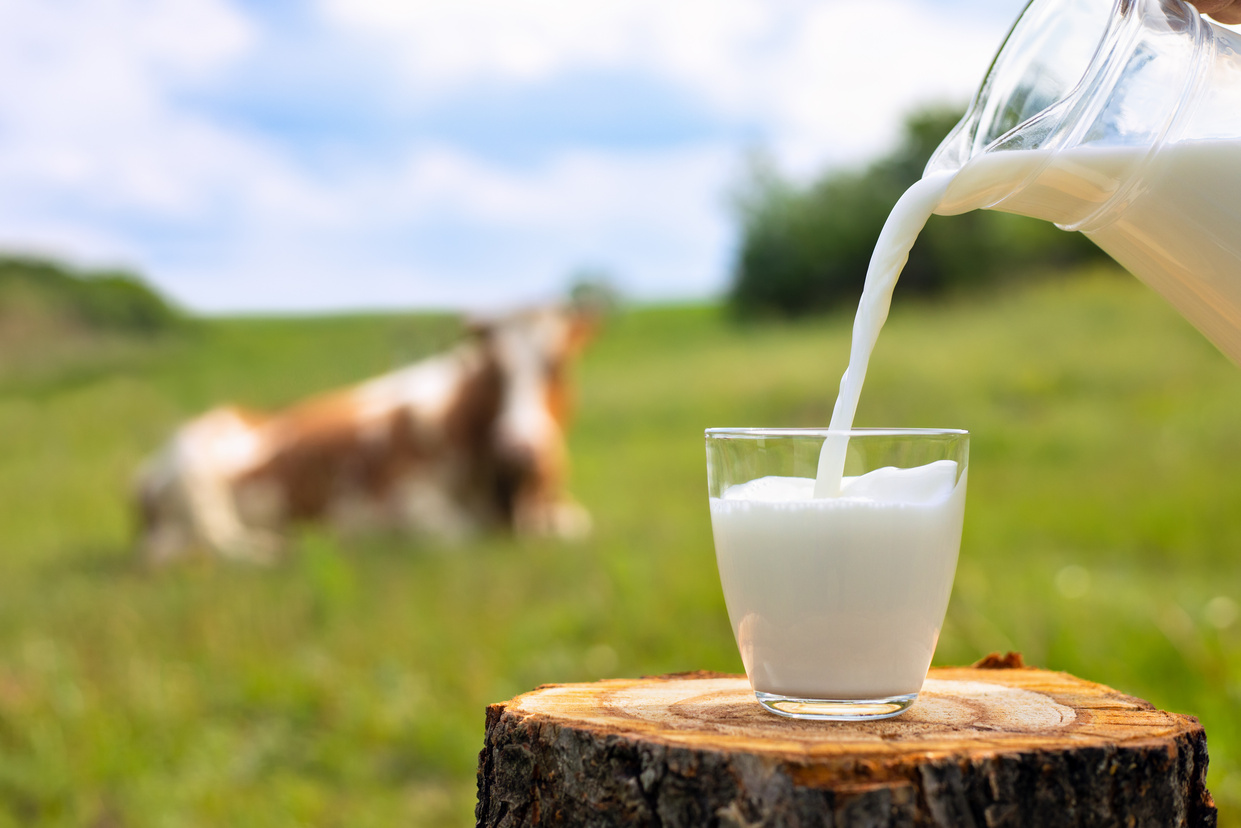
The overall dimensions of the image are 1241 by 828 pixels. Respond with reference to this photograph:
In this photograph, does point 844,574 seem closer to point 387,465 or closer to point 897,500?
point 897,500

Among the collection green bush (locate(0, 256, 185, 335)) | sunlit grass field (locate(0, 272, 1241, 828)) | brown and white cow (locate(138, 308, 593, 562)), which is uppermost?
green bush (locate(0, 256, 185, 335))

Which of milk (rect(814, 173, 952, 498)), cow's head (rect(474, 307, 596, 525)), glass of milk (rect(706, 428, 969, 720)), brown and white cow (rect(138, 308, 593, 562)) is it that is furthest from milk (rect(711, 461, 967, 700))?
cow's head (rect(474, 307, 596, 525))

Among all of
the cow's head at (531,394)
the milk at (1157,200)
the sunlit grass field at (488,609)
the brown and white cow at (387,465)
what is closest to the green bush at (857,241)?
the sunlit grass field at (488,609)

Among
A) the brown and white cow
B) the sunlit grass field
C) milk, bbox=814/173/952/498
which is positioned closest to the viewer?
milk, bbox=814/173/952/498

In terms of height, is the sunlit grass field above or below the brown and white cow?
below

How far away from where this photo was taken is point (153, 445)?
37.8 ft

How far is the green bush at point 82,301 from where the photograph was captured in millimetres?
18181

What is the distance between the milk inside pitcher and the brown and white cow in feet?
17.0

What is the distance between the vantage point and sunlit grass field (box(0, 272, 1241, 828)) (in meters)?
3.42

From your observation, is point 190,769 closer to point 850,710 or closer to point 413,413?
point 850,710

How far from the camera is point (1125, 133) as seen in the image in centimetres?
155

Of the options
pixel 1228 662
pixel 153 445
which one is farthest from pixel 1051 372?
pixel 153 445

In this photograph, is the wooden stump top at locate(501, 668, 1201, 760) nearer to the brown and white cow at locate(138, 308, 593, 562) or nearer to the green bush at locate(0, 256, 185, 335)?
the brown and white cow at locate(138, 308, 593, 562)

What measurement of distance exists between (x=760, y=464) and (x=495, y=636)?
3.04 meters
